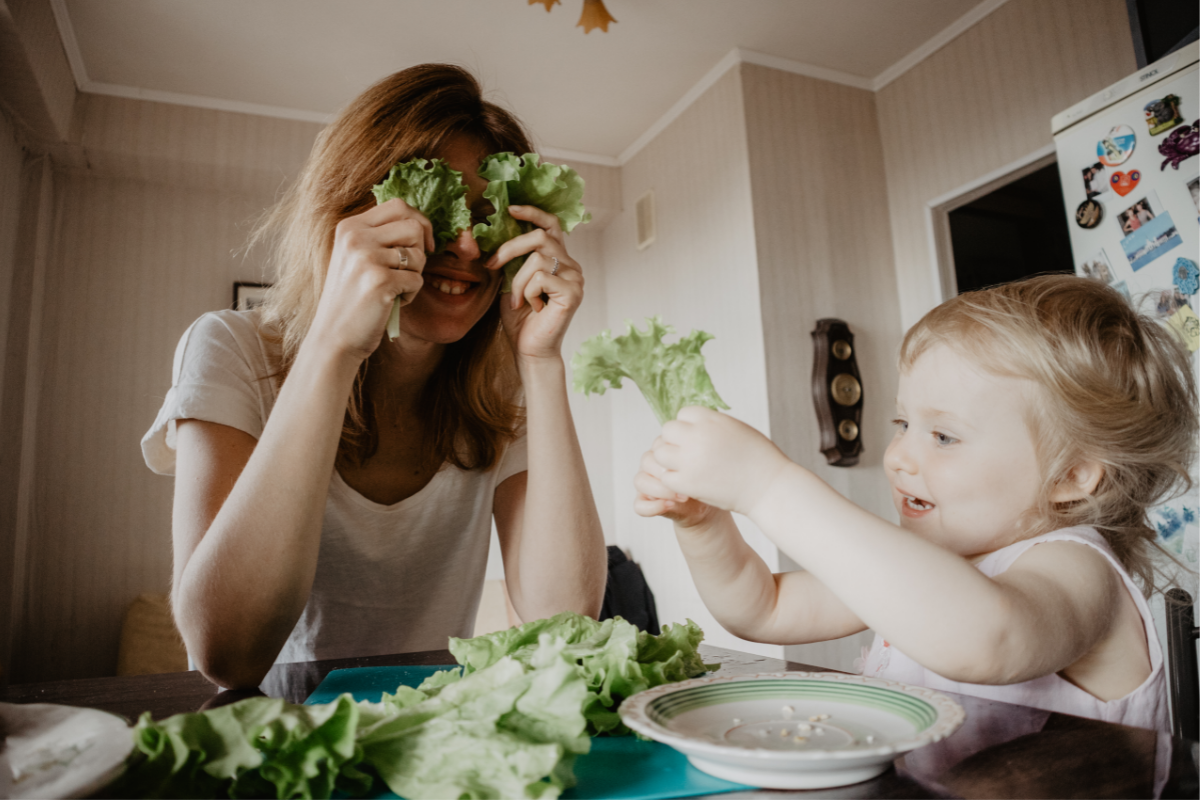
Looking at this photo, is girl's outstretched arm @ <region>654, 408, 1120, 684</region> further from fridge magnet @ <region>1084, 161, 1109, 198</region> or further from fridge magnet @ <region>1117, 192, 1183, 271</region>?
fridge magnet @ <region>1084, 161, 1109, 198</region>

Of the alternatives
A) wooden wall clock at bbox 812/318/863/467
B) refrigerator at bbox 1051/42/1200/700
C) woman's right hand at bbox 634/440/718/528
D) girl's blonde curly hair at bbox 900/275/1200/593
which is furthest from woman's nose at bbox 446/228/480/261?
wooden wall clock at bbox 812/318/863/467

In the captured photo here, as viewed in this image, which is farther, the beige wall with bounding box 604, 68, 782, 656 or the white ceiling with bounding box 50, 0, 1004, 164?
the beige wall with bounding box 604, 68, 782, 656

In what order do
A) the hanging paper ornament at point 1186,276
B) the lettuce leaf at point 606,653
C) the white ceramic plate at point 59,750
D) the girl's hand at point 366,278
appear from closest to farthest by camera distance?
the white ceramic plate at point 59,750
the lettuce leaf at point 606,653
the girl's hand at point 366,278
the hanging paper ornament at point 1186,276

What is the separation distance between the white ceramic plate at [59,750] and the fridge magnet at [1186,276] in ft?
8.00

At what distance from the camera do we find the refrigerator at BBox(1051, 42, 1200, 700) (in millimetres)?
2016

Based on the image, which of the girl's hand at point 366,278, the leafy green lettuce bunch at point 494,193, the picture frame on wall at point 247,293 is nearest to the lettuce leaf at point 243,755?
the girl's hand at point 366,278

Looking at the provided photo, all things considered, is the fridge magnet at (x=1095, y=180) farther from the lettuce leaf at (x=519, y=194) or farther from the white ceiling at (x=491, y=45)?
the lettuce leaf at (x=519, y=194)

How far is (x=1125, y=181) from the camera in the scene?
7.22 feet

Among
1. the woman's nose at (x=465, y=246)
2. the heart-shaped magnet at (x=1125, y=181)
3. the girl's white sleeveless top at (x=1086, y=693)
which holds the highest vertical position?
the heart-shaped magnet at (x=1125, y=181)

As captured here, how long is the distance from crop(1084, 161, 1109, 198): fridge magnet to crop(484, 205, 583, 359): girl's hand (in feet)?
6.01

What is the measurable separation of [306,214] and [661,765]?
45.6 inches

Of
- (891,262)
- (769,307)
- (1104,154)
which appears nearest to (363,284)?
(1104,154)

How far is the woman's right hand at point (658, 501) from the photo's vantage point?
2.68ft

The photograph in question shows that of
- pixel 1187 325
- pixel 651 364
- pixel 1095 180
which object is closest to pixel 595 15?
pixel 1095 180
